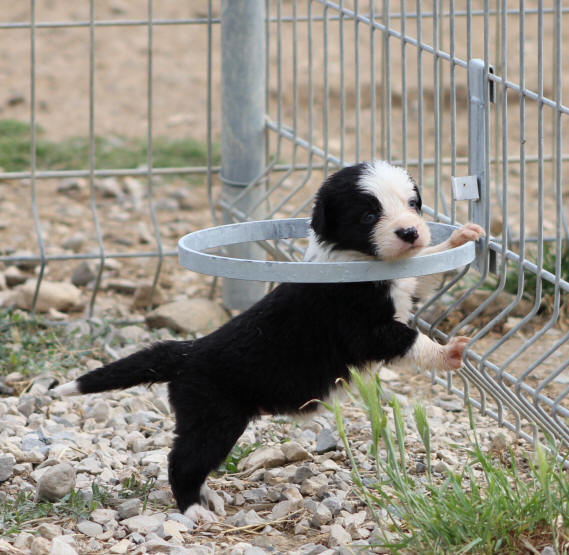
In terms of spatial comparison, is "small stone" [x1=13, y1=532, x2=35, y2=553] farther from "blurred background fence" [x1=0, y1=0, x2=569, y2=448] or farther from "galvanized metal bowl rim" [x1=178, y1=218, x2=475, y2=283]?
"blurred background fence" [x1=0, y1=0, x2=569, y2=448]

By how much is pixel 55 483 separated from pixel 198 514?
493 mm

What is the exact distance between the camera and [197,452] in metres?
3.52

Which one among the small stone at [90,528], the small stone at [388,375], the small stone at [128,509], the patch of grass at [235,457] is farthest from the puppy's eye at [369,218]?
the small stone at [388,375]

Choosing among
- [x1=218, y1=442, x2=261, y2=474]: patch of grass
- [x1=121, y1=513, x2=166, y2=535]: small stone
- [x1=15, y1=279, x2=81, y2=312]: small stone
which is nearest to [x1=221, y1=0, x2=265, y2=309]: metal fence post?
[x1=15, y1=279, x2=81, y2=312]: small stone

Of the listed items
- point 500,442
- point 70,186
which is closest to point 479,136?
point 500,442

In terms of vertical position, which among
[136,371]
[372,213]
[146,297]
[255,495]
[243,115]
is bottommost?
[255,495]

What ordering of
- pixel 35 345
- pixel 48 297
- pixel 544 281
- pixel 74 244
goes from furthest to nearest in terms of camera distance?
1. pixel 74 244
2. pixel 48 297
3. pixel 544 281
4. pixel 35 345

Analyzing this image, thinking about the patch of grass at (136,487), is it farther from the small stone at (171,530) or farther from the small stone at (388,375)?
the small stone at (388,375)

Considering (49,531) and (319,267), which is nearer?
(319,267)

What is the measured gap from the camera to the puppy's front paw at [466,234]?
11.6 ft

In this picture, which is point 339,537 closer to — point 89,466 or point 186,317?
point 89,466

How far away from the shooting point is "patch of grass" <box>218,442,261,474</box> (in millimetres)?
3967

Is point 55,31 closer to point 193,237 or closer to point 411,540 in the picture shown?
point 193,237

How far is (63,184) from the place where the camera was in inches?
320
